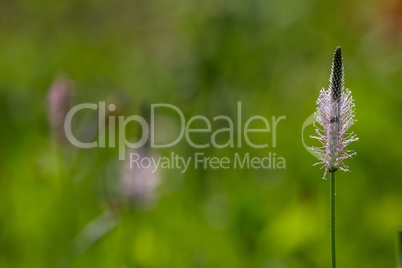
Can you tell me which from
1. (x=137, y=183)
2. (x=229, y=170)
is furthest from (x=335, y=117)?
(x=229, y=170)

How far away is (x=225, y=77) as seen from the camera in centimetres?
201

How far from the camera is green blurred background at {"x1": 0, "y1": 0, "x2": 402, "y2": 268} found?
139 cm

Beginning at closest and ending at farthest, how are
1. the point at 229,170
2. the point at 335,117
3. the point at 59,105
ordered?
the point at 335,117 < the point at 59,105 < the point at 229,170

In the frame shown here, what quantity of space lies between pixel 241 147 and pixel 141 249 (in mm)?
530

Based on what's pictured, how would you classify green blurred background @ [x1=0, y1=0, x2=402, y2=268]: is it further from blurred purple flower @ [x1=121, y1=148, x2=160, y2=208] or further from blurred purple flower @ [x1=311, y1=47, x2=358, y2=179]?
blurred purple flower @ [x1=311, y1=47, x2=358, y2=179]

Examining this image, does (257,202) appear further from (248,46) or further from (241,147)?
(248,46)

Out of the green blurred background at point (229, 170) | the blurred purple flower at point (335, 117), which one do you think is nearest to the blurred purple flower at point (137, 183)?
the green blurred background at point (229, 170)

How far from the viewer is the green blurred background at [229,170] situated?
1389 mm

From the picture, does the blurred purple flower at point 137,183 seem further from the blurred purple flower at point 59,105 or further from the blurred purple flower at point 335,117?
the blurred purple flower at point 335,117

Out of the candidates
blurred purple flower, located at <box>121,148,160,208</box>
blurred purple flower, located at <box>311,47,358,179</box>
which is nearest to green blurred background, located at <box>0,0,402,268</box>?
blurred purple flower, located at <box>121,148,160,208</box>

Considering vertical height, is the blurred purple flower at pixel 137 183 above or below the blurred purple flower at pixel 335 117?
below

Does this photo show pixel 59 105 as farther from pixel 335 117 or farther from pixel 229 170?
pixel 229 170

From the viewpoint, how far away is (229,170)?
1.74 m

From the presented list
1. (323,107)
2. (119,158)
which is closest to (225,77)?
(119,158)
